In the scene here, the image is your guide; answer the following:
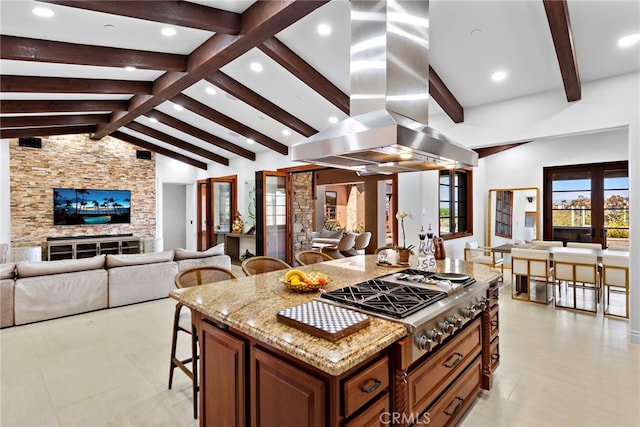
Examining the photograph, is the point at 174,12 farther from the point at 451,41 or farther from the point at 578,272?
the point at 578,272

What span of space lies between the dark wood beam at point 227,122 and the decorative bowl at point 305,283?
5.02m

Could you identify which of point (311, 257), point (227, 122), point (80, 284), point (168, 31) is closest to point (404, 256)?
point (311, 257)

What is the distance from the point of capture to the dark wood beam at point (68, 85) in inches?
165

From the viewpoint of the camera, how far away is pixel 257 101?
5.36m

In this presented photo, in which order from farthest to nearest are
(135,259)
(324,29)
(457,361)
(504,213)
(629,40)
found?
(504,213), (135,259), (324,29), (629,40), (457,361)

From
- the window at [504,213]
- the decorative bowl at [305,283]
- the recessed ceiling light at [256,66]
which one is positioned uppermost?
the recessed ceiling light at [256,66]

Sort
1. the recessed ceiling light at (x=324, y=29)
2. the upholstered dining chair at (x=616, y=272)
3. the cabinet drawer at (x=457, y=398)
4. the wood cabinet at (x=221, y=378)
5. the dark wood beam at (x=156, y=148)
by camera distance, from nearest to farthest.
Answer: the wood cabinet at (x=221, y=378), the cabinet drawer at (x=457, y=398), the recessed ceiling light at (x=324, y=29), the upholstered dining chair at (x=616, y=272), the dark wood beam at (x=156, y=148)

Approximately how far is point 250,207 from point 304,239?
168 cm

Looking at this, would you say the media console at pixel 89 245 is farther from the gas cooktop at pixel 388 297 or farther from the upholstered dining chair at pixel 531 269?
the upholstered dining chair at pixel 531 269

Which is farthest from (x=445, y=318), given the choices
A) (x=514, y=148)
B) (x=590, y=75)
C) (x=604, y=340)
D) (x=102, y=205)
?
(x=102, y=205)

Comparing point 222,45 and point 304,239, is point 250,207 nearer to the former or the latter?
point 304,239

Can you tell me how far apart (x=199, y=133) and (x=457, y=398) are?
734 cm


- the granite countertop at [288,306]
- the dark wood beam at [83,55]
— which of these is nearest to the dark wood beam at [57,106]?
the dark wood beam at [83,55]

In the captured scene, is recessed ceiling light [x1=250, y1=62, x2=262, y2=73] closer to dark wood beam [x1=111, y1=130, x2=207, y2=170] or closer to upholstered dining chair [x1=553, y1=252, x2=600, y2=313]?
upholstered dining chair [x1=553, y1=252, x2=600, y2=313]
